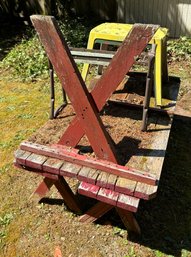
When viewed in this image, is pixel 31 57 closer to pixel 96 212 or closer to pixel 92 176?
pixel 96 212

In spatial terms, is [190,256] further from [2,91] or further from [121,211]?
[2,91]

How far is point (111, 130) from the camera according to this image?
3.59 meters

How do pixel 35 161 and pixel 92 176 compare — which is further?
pixel 35 161

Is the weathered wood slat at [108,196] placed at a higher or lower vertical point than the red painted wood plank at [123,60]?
lower

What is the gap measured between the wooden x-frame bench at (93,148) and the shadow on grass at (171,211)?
0.73ft

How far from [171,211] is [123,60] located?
1.78 meters

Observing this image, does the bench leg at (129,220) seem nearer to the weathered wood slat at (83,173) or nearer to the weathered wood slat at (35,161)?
the weathered wood slat at (83,173)

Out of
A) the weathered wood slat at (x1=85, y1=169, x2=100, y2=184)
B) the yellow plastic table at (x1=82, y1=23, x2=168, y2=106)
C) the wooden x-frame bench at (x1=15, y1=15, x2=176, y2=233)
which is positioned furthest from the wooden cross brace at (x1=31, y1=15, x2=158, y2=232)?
the yellow plastic table at (x1=82, y1=23, x2=168, y2=106)

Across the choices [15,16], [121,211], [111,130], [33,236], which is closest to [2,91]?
[111,130]

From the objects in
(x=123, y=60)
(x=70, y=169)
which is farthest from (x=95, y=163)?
(x=123, y=60)

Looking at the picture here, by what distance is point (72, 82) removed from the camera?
8.47ft

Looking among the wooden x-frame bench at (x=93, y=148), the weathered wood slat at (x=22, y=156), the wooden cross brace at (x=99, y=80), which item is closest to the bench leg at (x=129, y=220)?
the wooden x-frame bench at (x=93, y=148)

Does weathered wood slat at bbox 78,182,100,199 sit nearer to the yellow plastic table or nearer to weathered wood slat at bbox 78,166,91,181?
weathered wood slat at bbox 78,166,91,181

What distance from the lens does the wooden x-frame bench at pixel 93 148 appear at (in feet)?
8.00
